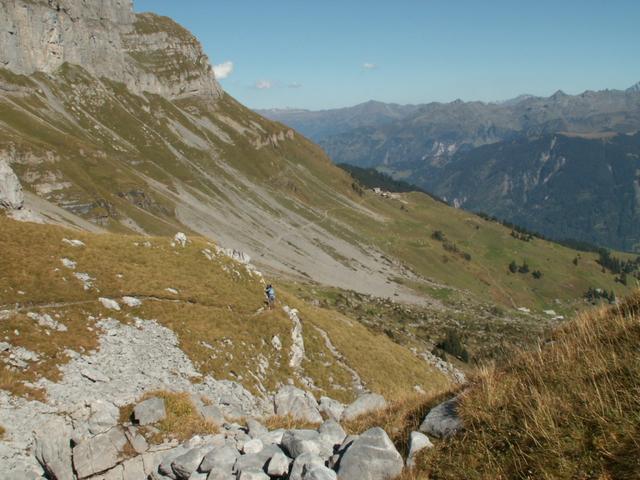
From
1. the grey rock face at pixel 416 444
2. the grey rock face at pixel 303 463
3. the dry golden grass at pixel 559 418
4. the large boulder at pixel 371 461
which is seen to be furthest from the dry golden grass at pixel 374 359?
the dry golden grass at pixel 559 418

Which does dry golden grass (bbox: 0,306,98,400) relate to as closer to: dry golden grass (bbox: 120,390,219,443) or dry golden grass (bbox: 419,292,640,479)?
dry golden grass (bbox: 120,390,219,443)

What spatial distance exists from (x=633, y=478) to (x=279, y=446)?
25.9 ft

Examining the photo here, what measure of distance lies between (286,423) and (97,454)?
6.07 metres

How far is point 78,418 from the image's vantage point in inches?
656

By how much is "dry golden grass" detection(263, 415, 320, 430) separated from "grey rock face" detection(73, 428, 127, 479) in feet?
15.8

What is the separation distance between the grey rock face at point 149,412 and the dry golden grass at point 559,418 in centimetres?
958

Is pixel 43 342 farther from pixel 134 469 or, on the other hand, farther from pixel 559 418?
pixel 559 418

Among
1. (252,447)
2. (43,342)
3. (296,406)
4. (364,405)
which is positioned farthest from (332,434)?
(43,342)

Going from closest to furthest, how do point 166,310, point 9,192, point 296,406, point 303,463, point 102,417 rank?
point 303,463, point 102,417, point 296,406, point 166,310, point 9,192

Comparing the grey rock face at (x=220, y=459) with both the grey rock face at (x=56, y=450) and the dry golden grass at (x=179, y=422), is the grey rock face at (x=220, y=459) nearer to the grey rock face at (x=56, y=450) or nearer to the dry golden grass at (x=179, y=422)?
the dry golden grass at (x=179, y=422)

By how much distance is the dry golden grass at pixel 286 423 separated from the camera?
1636 cm

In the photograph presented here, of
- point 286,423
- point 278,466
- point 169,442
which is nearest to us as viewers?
point 278,466

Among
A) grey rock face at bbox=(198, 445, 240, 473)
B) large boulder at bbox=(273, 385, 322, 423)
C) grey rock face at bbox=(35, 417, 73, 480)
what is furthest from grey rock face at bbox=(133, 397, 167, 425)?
large boulder at bbox=(273, 385, 322, 423)

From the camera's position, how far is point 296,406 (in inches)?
752
